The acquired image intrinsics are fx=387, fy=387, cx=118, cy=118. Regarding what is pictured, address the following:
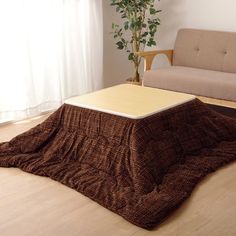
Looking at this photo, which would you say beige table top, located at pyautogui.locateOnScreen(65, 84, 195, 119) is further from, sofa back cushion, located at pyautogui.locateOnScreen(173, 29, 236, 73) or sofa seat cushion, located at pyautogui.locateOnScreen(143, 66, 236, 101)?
sofa back cushion, located at pyautogui.locateOnScreen(173, 29, 236, 73)

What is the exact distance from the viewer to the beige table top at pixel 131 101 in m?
2.49

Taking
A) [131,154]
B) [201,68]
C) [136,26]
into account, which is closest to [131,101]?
[131,154]

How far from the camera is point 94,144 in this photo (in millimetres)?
2551

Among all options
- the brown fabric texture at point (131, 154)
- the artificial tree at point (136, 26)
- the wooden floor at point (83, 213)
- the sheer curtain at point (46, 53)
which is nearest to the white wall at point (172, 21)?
the artificial tree at point (136, 26)

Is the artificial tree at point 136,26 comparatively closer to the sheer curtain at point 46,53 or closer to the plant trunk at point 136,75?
the plant trunk at point 136,75

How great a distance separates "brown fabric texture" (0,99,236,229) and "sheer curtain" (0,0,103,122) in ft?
3.01

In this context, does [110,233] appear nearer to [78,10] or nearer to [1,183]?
[1,183]

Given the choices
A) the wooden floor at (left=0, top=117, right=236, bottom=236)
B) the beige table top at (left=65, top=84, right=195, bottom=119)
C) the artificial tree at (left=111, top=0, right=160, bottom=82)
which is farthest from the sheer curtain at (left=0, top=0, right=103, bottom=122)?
the wooden floor at (left=0, top=117, right=236, bottom=236)

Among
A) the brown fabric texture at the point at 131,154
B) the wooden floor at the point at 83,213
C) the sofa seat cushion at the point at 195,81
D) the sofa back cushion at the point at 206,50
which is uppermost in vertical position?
the sofa back cushion at the point at 206,50

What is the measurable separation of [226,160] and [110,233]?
1137 mm

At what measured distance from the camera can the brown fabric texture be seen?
214 cm

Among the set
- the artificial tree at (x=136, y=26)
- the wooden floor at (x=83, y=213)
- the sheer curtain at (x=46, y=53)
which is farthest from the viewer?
the artificial tree at (x=136, y=26)

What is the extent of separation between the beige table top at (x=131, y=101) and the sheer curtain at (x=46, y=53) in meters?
1.03

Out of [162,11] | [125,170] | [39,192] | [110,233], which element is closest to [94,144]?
[125,170]
